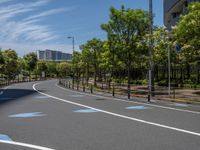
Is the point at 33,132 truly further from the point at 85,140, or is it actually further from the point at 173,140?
the point at 173,140

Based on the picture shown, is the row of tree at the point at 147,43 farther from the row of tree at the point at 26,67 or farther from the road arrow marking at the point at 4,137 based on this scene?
the row of tree at the point at 26,67

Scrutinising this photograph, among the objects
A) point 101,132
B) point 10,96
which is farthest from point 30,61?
point 101,132

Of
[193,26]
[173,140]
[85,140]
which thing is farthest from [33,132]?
[193,26]

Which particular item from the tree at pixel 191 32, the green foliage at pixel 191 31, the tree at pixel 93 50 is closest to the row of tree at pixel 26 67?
the tree at pixel 93 50

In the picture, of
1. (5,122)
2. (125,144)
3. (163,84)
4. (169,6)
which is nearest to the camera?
(125,144)

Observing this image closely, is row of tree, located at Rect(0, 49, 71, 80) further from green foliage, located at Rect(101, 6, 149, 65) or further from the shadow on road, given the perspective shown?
green foliage, located at Rect(101, 6, 149, 65)

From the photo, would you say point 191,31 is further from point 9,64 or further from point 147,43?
point 9,64

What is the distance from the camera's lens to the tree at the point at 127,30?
37.3m

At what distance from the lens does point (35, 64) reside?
13412cm

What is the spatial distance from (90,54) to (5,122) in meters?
45.4

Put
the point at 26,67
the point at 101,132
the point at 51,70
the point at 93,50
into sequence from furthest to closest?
the point at 51,70
the point at 26,67
the point at 93,50
the point at 101,132

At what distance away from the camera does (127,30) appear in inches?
1494

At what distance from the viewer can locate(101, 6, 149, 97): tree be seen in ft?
123

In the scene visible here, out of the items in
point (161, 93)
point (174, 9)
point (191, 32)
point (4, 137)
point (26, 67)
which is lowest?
point (4, 137)
